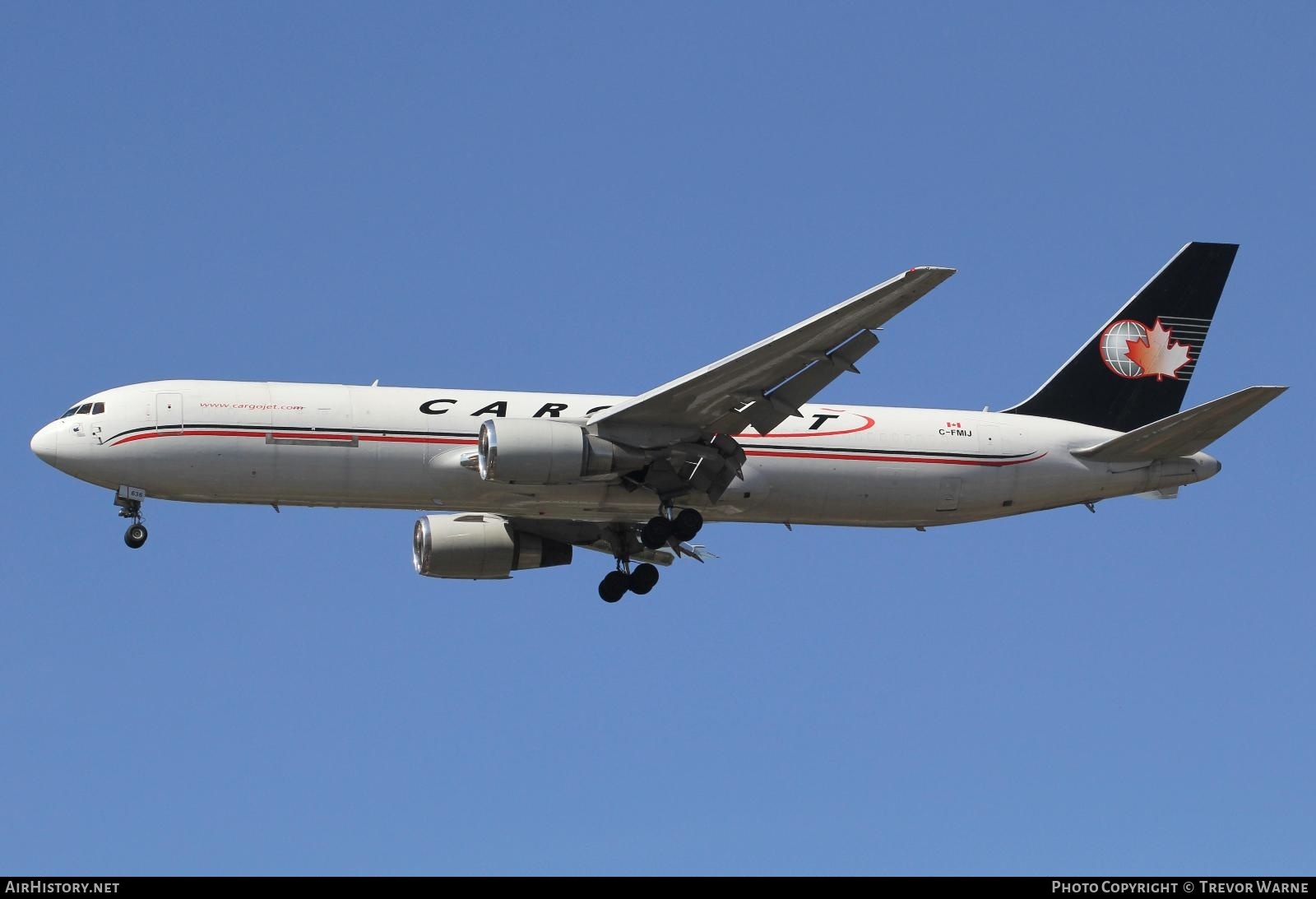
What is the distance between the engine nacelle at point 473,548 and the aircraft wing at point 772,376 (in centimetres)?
679

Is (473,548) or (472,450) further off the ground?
(472,450)

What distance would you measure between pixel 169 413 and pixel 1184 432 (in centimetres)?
2302

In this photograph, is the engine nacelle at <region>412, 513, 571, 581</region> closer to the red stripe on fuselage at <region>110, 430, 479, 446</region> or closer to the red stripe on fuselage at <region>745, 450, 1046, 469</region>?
the red stripe on fuselage at <region>110, 430, 479, 446</region>

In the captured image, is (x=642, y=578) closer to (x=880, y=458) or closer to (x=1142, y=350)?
(x=880, y=458)

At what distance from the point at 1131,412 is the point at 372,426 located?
18.8 m

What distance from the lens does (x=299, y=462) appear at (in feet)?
134

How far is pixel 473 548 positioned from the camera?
46406 mm

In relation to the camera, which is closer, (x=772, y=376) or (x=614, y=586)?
(x=772, y=376)

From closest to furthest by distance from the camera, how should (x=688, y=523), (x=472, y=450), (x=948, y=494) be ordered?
1. (x=472, y=450)
2. (x=688, y=523)
3. (x=948, y=494)

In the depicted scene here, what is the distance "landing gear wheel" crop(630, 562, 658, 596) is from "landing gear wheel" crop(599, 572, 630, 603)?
0.15 meters

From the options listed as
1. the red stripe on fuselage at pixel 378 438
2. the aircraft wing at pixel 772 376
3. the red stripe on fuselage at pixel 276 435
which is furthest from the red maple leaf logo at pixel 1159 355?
the red stripe on fuselage at pixel 276 435

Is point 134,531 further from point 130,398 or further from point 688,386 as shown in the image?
point 688,386

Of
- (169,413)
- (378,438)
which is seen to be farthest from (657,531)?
(169,413)

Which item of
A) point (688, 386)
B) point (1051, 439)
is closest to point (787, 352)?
point (688, 386)
